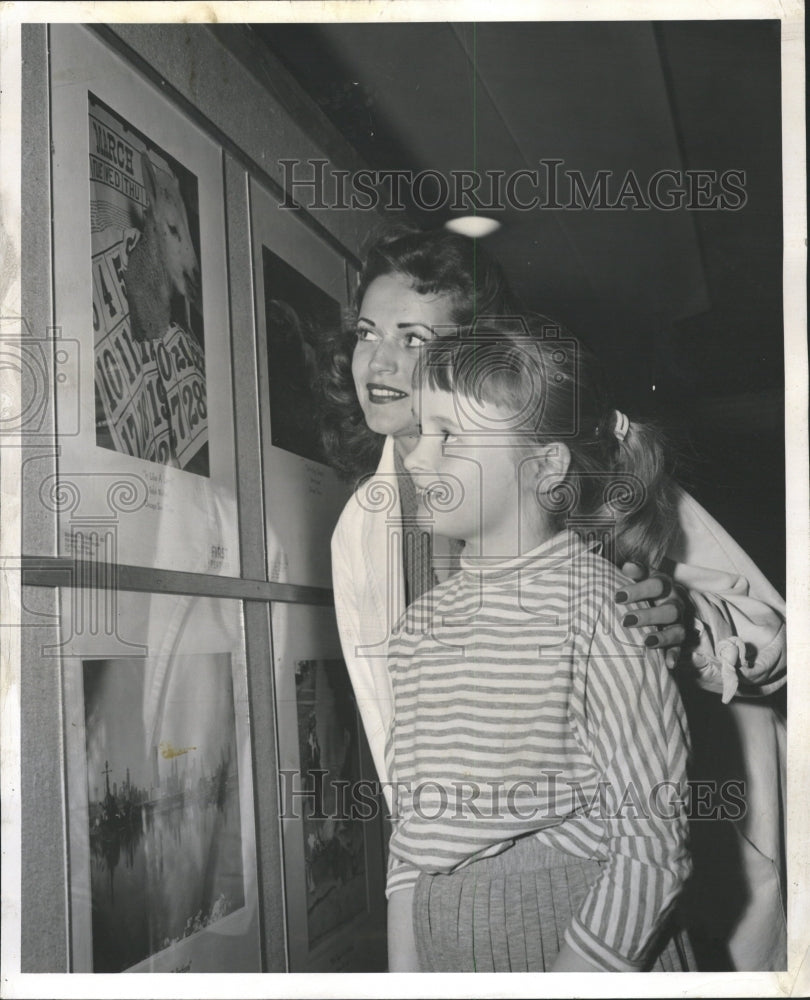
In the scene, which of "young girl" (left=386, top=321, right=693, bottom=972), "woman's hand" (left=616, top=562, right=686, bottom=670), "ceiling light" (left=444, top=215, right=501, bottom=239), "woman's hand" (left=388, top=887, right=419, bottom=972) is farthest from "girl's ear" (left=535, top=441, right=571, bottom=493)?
"woman's hand" (left=388, top=887, right=419, bottom=972)

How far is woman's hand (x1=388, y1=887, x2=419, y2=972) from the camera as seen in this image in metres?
1.15

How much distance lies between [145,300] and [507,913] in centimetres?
77

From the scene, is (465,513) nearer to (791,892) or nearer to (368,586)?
(368,586)

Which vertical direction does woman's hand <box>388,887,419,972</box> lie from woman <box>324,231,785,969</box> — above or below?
below

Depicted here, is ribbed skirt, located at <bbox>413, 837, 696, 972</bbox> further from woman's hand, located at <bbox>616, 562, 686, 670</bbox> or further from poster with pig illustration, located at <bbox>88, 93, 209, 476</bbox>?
poster with pig illustration, located at <bbox>88, 93, 209, 476</bbox>

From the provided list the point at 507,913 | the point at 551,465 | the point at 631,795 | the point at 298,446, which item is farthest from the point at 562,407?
the point at 507,913

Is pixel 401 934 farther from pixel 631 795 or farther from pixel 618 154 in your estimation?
pixel 618 154

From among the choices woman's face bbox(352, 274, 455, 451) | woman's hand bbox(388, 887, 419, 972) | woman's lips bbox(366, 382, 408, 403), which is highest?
woman's face bbox(352, 274, 455, 451)

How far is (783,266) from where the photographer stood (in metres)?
1.22

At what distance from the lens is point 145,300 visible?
43.7 inches

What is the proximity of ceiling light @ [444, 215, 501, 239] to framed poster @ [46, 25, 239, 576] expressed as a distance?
0.86ft

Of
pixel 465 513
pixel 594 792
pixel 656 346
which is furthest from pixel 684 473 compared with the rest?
pixel 594 792

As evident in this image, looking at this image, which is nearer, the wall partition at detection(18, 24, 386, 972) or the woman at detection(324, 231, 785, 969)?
the wall partition at detection(18, 24, 386, 972)

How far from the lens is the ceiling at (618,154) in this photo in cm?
117
